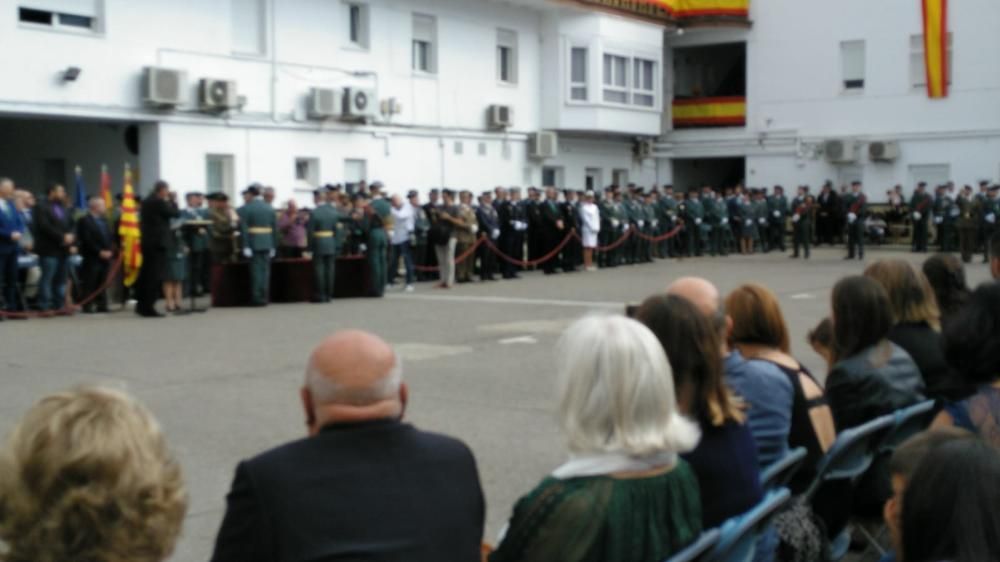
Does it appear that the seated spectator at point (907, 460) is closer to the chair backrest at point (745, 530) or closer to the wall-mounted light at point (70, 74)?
the chair backrest at point (745, 530)

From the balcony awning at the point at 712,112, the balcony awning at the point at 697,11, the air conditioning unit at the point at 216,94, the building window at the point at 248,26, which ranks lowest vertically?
the air conditioning unit at the point at 216,94

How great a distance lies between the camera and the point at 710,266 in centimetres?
2889

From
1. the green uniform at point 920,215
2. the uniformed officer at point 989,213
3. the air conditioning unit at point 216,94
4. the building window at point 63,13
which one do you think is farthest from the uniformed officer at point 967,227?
the building window at point 63,13

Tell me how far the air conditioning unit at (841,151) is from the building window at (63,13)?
23401 mm

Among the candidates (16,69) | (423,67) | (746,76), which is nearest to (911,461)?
(16,69)

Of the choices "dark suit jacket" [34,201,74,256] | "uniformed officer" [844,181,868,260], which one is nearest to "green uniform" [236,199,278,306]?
"dark suit jacket" [34,201,74,256]

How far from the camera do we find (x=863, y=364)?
19.4ft

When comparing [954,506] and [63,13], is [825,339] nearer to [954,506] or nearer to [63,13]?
[954,506]

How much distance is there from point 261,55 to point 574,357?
23.5 metres

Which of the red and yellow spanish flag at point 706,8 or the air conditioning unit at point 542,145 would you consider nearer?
the air conditioning unit at point 542,145

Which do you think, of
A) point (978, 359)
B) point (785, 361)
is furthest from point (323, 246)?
point (978, 359)

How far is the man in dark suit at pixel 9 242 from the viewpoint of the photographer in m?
16.9

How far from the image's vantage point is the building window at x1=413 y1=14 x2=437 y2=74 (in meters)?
30.3

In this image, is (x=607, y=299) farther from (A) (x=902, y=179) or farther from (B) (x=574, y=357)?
(A) (x=902, y=179)
